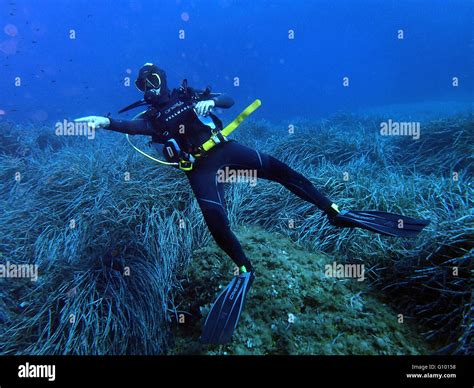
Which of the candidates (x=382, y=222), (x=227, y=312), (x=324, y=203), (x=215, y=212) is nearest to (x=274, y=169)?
(x=324, y=203)

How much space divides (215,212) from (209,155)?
2.66 ft

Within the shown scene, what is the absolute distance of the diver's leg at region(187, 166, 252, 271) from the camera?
11.2ft

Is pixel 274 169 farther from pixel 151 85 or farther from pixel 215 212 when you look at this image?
pixel 151 85

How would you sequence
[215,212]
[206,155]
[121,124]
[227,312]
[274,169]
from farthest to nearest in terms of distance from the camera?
[274,169] → [206,155] → [121,124] → [215,212] → [227,312]

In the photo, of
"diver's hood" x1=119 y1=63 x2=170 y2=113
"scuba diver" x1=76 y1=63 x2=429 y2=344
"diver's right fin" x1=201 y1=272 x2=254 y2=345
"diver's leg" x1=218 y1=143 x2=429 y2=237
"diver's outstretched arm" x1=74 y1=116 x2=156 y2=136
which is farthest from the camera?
"diver's hood" x1=119 y1=63 x2=170 y2=113

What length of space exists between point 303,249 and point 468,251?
189 cm

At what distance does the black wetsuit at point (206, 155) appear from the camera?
3688 mm

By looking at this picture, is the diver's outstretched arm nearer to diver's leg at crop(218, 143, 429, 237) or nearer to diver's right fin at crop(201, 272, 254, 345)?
diver's leg at crop(218, 143, 429, 237)

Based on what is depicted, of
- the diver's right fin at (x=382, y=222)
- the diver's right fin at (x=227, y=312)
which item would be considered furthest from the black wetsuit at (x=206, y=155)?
the diver's right fin at (x=227, y=312)

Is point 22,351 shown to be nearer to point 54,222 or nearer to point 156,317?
point 156,317

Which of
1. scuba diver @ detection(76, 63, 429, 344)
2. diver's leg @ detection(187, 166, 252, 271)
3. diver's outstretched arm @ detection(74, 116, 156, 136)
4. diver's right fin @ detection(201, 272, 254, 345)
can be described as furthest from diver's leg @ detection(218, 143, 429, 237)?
diver's right fin @ detection(201, 272, 254, 345)

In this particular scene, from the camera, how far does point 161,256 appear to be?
3959 millimetres

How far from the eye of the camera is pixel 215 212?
11.5 ft
